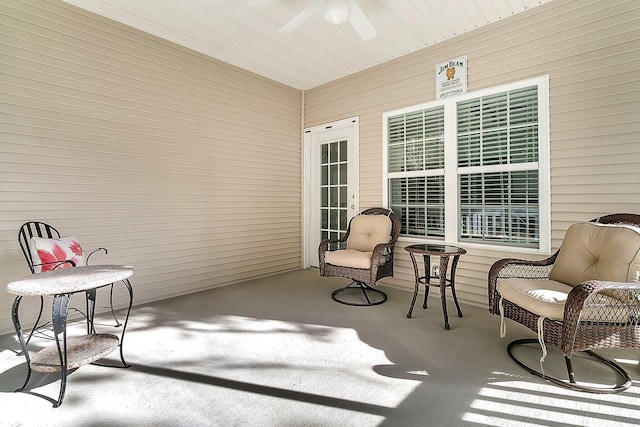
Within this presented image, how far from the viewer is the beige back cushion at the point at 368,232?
3844mm

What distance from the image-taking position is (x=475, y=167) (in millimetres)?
3471

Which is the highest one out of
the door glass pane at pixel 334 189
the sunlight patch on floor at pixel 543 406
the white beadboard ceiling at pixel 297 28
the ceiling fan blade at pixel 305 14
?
the white beadboard ceiling at pixel 297 28

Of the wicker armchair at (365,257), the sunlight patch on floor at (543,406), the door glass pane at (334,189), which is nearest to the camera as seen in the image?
the sunlight patch on floor at (543,406)

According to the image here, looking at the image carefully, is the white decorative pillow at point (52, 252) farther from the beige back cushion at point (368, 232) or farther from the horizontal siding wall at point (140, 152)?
the beige back cushion at point (368, 232)

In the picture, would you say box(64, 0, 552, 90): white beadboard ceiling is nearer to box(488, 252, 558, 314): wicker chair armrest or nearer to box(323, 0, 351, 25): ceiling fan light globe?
box(323, 0, 351, 25): ceiling fan light globe

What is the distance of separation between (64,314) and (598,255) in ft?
11.5

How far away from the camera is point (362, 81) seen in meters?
4.44

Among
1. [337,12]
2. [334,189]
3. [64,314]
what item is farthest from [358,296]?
[337,12]

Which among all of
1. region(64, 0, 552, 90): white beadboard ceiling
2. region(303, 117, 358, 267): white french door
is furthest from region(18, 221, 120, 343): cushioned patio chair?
region(303, 117, 358, 267): white french door

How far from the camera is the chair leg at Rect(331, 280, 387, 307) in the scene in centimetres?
355

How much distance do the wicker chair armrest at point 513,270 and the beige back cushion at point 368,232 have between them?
4.58 feet

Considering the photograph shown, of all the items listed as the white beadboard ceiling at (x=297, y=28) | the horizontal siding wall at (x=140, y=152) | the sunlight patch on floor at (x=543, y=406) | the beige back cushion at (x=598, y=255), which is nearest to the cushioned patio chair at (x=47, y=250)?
the horizontal siding wall at (x=140, y=152)

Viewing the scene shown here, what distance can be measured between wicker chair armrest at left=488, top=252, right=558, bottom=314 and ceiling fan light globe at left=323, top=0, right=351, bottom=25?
7.88 ft

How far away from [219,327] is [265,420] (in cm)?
137
